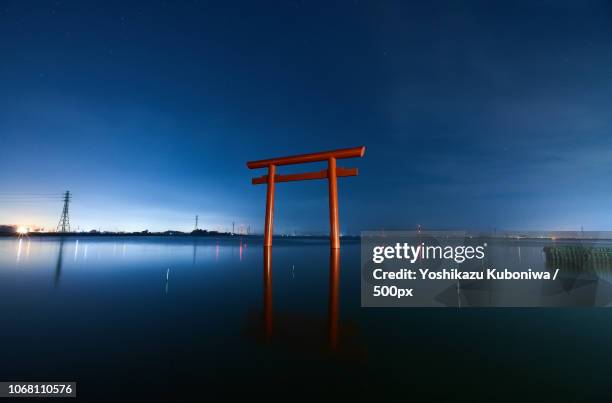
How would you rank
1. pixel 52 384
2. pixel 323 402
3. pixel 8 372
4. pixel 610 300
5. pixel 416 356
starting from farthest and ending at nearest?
pixel 610 300, pixel 416 356, pixel 8 372, pixel 52 384, pixel 323 402

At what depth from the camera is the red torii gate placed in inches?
565

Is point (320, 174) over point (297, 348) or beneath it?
over

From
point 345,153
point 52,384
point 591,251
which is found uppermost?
point 345,153

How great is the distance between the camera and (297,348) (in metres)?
3.25

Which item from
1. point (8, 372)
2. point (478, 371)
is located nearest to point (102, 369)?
point (8, 372)

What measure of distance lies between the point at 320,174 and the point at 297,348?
12402 mm

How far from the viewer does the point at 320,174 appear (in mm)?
15180

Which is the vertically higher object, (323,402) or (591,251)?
(591,251)

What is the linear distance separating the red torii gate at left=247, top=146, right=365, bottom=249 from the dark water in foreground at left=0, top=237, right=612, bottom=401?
29.1 feet

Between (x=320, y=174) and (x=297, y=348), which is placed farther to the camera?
(x=320, y=174)

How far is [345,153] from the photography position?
1405cm

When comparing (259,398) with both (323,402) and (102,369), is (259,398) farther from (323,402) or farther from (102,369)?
(102,369)

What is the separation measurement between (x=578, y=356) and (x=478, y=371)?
1.61 metres

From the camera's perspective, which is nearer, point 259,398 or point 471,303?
point 259,398
